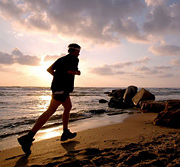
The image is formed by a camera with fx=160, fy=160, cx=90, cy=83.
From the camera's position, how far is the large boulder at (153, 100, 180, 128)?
13.1 feet

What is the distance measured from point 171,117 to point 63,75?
304 cm

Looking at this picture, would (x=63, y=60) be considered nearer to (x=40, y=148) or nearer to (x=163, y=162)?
(x=40, y=148)

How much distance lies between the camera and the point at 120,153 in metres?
2.17

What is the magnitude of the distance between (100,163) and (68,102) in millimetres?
1438

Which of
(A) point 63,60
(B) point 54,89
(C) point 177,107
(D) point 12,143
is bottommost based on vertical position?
(D) point 12,143

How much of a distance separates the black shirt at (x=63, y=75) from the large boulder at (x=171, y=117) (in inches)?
108

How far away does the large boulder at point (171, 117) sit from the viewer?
399 centimetres

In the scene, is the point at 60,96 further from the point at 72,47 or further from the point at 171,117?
the point at 171,117

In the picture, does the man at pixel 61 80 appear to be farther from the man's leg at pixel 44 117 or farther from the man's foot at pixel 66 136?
the man's foot at pixel 66 136

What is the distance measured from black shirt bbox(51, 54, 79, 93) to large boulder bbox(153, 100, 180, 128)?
2.74 m

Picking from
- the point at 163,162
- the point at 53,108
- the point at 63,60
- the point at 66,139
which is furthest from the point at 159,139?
the point at 63,60

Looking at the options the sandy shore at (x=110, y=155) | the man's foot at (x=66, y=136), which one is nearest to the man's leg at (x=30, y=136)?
the sandy shore at (x=110, y=155)

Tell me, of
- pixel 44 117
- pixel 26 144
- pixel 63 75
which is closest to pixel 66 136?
pixel 44 117

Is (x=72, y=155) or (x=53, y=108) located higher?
(x=53, y=108)
